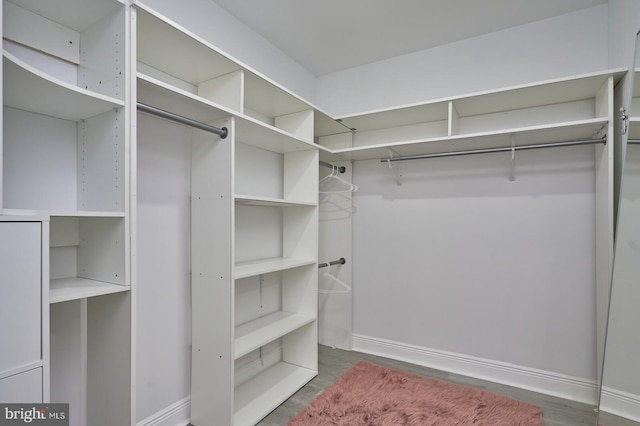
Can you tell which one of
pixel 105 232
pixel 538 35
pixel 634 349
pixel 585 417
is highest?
pixel 538 35

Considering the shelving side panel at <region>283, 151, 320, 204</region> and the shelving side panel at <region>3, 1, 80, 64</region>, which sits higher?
the shelving side panel at <region>3, 1, 80, 64</region>

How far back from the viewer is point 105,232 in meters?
1.33

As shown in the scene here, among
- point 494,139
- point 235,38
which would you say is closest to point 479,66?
point 494,139

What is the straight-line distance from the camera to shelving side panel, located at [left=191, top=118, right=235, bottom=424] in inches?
69.7

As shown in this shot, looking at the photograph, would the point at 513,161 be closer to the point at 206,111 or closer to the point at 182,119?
the point at 206,111

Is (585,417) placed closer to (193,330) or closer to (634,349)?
(634,349)

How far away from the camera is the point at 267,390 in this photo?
226cm

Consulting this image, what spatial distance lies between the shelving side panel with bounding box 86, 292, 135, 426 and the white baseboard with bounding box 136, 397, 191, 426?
42 centimetres

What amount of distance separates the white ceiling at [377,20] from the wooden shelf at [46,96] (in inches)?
51.7

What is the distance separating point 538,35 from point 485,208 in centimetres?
128

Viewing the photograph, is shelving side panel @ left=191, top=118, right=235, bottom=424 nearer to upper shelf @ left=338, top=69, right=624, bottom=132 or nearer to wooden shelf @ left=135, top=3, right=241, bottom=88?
wooden shelf @ left=135, top=3, right=241, bottom=88

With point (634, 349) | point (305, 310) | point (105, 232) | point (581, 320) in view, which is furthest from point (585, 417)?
point (105, 232)

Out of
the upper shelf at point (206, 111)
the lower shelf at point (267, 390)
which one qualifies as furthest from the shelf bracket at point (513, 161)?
the lower shelf at point (267, 390)

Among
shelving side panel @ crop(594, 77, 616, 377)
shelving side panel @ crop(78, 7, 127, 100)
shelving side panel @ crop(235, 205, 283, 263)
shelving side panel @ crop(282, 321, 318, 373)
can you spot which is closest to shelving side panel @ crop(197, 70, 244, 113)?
shelving side panel @ crop(78, 7, 127, 100)
